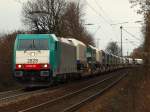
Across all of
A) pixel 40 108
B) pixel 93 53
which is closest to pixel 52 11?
pixel 93 53

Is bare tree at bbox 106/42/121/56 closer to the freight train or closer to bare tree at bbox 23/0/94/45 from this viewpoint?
bare tree at bbox 23/0/94/45

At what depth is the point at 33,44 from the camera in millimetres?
29062

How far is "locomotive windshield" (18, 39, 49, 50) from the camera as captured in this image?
1135 inches

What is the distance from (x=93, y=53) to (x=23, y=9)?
22499mm

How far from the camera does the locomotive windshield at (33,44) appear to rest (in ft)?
94.6

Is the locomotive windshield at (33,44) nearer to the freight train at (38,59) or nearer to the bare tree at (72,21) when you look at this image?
the freight train at (38,59)

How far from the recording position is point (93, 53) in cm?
5478

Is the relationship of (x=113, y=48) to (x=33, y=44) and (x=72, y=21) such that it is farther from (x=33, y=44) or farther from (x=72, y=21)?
(x=33, y=44)

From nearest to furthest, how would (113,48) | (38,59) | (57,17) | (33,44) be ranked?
(38,59), (33,44), (57,17), (113,48)

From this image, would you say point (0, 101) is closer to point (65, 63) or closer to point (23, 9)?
point (65, 63)

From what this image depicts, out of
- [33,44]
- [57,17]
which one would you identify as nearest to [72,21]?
[57,17]

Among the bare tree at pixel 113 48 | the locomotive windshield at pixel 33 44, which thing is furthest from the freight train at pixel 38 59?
the bare tree at pixel 113 48

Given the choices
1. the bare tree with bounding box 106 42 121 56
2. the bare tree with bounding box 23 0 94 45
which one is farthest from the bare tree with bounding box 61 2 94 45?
the bare tree with bounding box 106 42 121 56

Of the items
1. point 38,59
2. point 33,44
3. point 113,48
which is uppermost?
point 113,48
